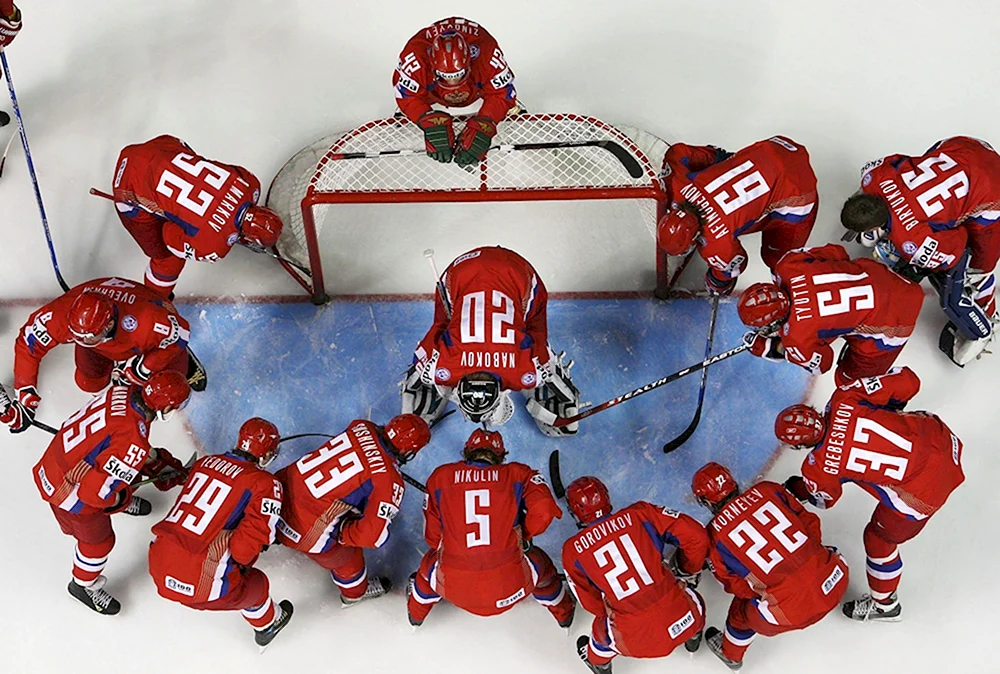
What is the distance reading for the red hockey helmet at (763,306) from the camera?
15.1 feet

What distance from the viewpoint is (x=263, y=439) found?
4.69 metres

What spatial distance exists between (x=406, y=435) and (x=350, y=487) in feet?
0.95

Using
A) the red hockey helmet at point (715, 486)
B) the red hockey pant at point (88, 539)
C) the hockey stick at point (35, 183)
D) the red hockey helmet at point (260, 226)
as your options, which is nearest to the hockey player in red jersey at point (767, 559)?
the red hockey helmet at point (715, 486)

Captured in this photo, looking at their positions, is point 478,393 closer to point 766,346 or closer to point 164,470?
point 766,346

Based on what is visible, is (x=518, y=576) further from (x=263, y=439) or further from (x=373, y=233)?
(x=373, y=233)

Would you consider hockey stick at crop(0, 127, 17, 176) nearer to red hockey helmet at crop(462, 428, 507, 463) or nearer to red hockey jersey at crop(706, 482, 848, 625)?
red hockey helmet at crop(462, 428, 507, 463)

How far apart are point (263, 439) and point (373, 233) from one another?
141 centimetres

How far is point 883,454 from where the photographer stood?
4.53 m

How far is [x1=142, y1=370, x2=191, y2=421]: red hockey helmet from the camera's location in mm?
4629

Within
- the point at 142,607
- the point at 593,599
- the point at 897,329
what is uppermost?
the point at 897,329

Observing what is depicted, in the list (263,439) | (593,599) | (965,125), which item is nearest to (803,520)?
(593,599)

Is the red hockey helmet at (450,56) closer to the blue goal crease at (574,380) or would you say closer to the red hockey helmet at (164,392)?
the blue goal crease at (574,380)

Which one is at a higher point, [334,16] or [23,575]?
[334,16]

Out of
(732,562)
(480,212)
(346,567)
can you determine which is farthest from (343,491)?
(480,212)
